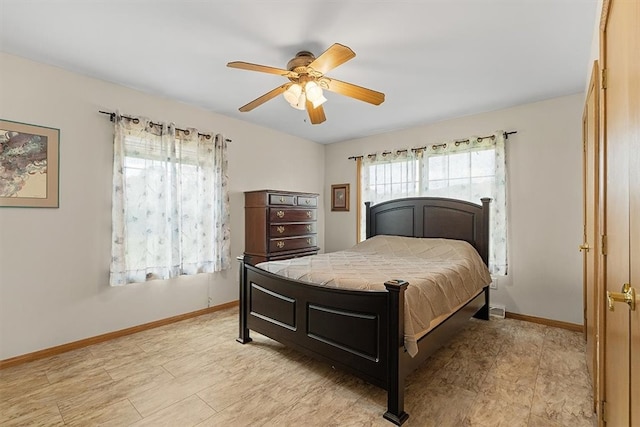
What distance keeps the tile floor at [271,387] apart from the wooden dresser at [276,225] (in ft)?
4.26

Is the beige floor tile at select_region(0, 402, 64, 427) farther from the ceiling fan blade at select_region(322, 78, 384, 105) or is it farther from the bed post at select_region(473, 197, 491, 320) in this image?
the bed post at select_region(473, 197, 491, 320)

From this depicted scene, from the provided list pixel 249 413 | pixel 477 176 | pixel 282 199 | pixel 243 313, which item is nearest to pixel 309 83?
pixel 282 199

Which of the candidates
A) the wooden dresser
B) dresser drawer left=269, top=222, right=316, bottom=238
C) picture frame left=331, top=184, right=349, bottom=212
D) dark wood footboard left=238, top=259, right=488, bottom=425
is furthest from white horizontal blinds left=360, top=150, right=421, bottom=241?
dark wood footboard left=238, top=259, right=488, bottom=425

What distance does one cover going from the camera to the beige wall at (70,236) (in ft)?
8.25

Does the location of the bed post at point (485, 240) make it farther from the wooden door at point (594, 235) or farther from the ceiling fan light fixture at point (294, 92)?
the ceiling fan light fixture at point (294, 92)

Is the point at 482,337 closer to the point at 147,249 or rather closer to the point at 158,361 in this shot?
the point at 158,361

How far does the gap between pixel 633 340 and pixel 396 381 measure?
1.27 metres

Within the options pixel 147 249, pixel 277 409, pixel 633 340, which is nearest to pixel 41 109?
pixel 147 249

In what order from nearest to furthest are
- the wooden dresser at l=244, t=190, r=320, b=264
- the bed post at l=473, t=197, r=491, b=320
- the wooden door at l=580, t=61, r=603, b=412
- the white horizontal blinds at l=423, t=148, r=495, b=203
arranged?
the wooden door at l=580, t=61, r=603, b=412 < the bed post at l=473, t=197, r=491, b=320 < the white horizontal blinds at l=423, t=148, r=495, b=203 < the wooden dresser at l=244, t=190, r=320, b=264

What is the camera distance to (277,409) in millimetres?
1954

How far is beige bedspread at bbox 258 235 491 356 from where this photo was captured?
2104 millimetres

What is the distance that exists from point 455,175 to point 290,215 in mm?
2263

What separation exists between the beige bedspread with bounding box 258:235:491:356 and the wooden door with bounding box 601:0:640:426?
946mm

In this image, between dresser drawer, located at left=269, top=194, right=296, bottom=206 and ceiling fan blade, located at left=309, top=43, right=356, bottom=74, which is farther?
dresser drawer, located at left=269, top=194, right=296, bottom=206
